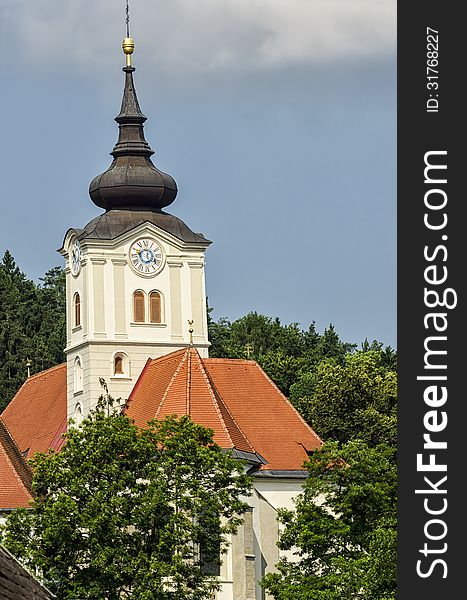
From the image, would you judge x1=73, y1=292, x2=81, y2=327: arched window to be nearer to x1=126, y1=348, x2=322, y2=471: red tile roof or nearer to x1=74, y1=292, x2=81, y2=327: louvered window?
x1=74, y1=292, x2=81, y2=327: louvered window

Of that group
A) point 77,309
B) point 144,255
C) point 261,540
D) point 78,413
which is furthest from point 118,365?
point 261,540

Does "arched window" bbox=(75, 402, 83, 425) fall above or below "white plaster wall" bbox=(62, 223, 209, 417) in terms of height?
below

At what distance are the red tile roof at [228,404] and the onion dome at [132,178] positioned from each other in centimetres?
561

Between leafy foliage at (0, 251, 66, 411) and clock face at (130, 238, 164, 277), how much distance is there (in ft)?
88.8

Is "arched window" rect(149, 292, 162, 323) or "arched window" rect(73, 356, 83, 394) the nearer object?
"arched window" rect(149, 292, 162, 323)

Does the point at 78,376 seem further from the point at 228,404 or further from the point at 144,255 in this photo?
the point at 228,404

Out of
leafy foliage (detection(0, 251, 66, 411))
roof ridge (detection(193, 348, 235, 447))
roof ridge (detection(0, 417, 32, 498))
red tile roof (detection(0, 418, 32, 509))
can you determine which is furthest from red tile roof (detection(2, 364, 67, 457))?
leafy foliage (detection(0, 251, 66, 411))

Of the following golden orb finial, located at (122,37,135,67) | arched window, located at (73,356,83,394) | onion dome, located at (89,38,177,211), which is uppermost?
golden orb finial, located at (122,37,135,67)

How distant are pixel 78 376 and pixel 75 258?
13.1 ft

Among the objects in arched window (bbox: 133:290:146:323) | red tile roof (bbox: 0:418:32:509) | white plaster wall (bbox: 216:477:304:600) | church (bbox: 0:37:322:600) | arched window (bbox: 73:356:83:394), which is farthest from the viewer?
arched window (bbox: 73:356:83:394)

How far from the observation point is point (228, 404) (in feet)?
193

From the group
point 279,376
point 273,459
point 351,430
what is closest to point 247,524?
point 273,459

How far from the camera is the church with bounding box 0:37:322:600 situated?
56.8 metres

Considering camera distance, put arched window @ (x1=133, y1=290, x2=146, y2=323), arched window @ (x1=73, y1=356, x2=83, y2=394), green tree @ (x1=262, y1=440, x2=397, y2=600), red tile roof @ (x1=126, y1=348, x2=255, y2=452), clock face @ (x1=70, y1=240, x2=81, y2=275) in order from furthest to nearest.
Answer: arched window @ (x1=73, y1=356, x2=83, y2=394), clock face @ (x1=70, y1=240, x2=81, y2=275), arched window @ (x1=133, y1=290, x2=146, y2=323), red tile roof @ (x1=126, y1=348, x2=255, y2=452), green tree @ (x1=262, y1=440, x2=397, y2=600)
